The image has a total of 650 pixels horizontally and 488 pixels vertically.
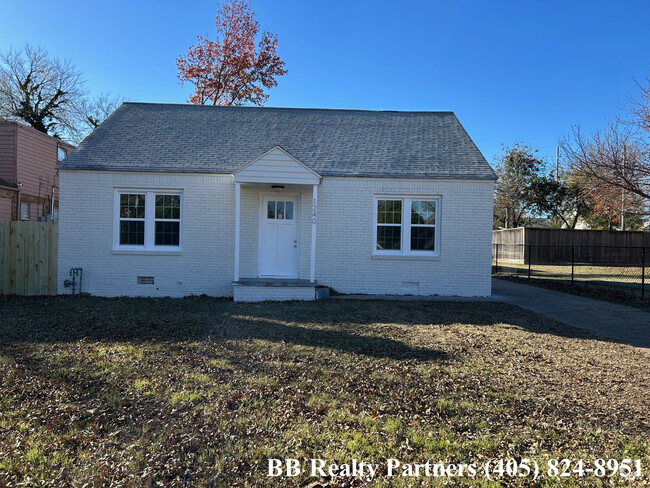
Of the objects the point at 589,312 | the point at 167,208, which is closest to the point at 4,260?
the point at 167,208

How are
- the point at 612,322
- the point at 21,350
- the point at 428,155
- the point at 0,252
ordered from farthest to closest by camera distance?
the point at 428,155 < the point at 0,252 < the point at 612,322 < the point at 21,350

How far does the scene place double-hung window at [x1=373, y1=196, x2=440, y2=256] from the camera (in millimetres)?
12062

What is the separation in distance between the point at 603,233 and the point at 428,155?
20477 mm

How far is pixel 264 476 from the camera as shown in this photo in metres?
3.00

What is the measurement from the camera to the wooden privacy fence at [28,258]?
11.4 metres

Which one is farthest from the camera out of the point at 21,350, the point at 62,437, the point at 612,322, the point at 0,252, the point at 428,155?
the point at 428,155

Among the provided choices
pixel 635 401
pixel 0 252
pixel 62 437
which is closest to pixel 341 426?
pixel 62 437

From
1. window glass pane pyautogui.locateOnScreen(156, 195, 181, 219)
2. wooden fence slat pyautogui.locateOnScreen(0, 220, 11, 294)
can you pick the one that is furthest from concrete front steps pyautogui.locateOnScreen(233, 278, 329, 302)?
wooden fence slat pyautogui.locateOnScreen(0, 220, 11, 294)

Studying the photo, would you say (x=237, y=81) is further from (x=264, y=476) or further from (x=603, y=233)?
(x=264, y=476)

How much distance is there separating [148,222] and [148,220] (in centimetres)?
6

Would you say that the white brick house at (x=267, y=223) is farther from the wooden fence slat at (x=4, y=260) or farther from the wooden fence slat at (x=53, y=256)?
the wooden fence slat at (x=4, y=260)

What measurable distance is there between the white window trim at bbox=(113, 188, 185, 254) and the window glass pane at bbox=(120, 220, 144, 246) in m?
0.09

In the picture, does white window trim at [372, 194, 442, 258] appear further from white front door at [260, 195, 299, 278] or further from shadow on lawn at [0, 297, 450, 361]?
shadow on lawn at [0, 297, 450, 361]

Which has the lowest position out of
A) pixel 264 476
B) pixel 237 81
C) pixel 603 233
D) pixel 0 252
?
pixel 264 476
